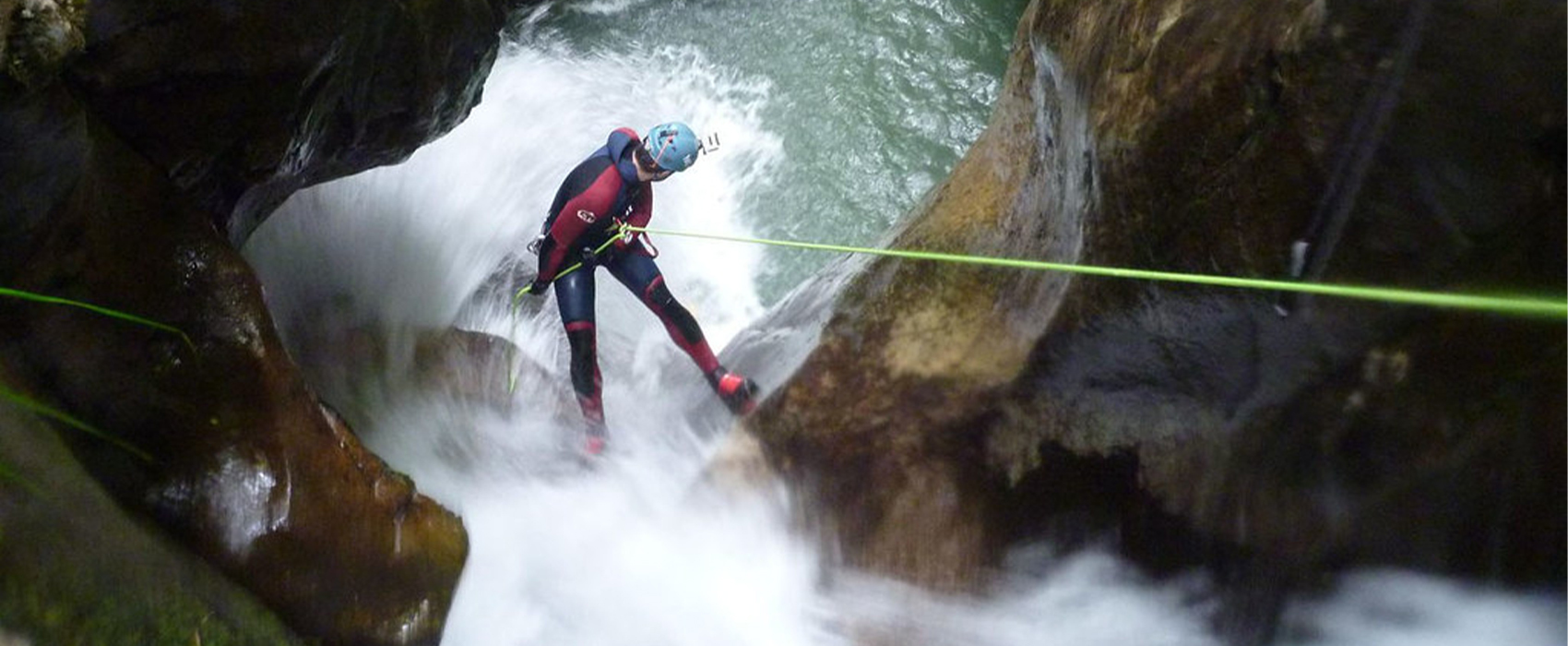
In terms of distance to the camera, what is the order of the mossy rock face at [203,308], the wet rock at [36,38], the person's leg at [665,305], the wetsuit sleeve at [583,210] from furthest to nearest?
the person's leg at [665,305] → the wetsuit sleeve at [583,210] → the mossy rock face at [203,308] → the wet rock at [36,38]

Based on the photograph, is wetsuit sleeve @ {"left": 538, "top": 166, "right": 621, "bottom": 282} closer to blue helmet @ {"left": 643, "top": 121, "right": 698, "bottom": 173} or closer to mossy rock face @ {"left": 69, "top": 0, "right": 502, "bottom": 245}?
blue helmet @ {"left": 643, "top": 121, "right": 698, "bottom": 173}

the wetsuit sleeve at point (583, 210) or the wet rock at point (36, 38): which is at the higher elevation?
the wet rock at point (36, 38)

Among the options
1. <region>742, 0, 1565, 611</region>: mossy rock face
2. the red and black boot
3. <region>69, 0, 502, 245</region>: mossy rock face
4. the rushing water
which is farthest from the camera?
the red and black boot

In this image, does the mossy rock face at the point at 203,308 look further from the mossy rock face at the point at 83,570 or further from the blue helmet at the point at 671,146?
the blue helmet at the point at 671,146

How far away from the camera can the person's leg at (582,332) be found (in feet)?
17.6

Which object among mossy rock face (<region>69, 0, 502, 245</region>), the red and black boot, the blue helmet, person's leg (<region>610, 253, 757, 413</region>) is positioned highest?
mossy rock face (<region>69, 0, 502, 245</region>)

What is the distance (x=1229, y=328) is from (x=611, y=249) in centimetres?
323

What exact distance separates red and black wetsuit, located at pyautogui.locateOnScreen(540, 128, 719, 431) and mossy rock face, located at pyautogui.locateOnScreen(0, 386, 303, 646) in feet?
7.92

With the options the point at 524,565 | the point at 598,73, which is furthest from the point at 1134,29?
the point at 598,73

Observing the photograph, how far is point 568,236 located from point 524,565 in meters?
1.59

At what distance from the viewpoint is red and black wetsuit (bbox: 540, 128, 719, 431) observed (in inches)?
203

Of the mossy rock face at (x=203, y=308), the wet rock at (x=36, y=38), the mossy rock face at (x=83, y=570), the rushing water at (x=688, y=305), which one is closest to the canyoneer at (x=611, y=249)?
the rushing water at (x=688, y=305)

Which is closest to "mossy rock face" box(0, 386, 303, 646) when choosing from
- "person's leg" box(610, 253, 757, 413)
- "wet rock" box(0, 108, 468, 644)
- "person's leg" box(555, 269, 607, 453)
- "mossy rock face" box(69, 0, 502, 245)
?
"wet rock" box(0, 108, 468, 644)

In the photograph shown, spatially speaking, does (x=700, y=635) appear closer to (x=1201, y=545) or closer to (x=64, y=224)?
(x=1201, y=545)
